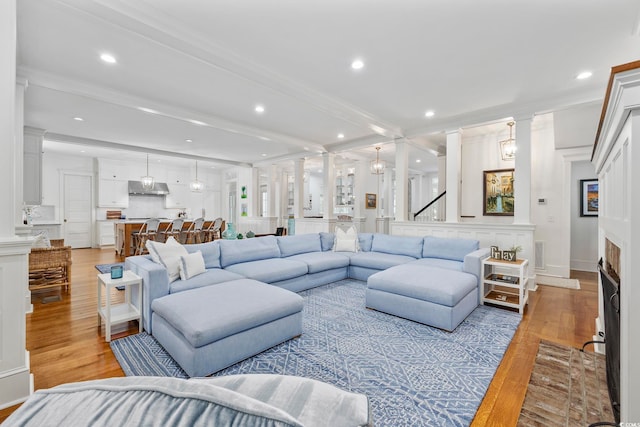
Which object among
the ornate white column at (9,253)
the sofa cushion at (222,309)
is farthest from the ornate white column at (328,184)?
the ornate white column at (9,253)

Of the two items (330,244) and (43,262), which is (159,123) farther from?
(330,244)

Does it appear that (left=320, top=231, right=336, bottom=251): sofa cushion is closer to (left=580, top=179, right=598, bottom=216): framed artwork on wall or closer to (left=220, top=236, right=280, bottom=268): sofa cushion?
(left=220, top=236, right=280, bottom=268): sofa cushion

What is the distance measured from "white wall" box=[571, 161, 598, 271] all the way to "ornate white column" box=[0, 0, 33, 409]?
8.02m

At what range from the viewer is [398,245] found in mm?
4863

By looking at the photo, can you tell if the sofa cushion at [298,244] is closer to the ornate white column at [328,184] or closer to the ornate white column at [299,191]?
the ornate white column at [328,184]

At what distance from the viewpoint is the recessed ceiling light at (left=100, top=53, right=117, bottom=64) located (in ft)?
9.81

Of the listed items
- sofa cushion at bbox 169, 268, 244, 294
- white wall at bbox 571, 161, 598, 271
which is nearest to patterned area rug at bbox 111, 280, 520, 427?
sofa cushion at bbox 169, 268, 244, 294

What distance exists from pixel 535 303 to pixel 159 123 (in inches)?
266

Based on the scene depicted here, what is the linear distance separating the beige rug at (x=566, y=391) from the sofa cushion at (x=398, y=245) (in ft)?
7.44

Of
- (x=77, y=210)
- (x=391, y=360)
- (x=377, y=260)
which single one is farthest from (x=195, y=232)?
(x=391, y=360)

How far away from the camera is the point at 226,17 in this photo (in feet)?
7.99

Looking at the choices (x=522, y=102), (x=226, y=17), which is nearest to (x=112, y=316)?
(x=226, y=17)

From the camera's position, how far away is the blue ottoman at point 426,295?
2816 millimetres

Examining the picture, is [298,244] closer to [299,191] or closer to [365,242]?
[365,242]
